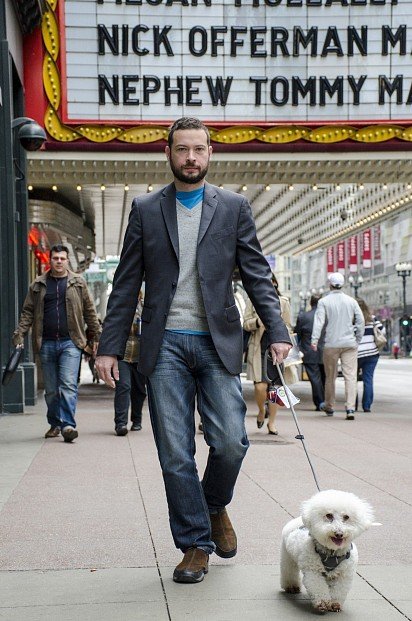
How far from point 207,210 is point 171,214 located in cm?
18

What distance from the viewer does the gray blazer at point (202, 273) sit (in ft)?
16.8

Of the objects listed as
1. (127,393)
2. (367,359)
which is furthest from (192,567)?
(367,359)

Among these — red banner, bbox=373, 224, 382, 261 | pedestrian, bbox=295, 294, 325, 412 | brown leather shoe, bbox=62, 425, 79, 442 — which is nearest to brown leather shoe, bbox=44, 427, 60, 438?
brown leather shoe, bbox=62, 425, 79, 442

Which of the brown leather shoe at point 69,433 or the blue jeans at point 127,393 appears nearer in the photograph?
the brown leather shoe at point 69,433

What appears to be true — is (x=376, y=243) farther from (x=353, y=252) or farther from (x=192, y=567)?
(x=192, y=567)

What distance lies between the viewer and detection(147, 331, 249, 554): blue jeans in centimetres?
503

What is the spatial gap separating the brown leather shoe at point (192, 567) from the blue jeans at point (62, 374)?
6.00m

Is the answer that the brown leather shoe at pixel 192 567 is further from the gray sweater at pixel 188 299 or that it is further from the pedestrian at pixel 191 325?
the gray sweater at pixel 188 299

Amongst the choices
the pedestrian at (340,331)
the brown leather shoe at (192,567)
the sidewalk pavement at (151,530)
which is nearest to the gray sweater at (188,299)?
the brown leather shoe at (192,567)

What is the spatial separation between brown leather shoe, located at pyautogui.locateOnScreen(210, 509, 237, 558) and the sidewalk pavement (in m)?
0.10

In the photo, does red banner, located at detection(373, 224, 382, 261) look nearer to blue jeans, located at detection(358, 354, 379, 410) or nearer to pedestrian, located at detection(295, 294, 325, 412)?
pedestrian, located at detection(295, 294, 325, 412)

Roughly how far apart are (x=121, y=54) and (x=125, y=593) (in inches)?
535

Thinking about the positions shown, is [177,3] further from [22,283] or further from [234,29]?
[22,283]

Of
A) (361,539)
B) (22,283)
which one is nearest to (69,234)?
(22,283)
